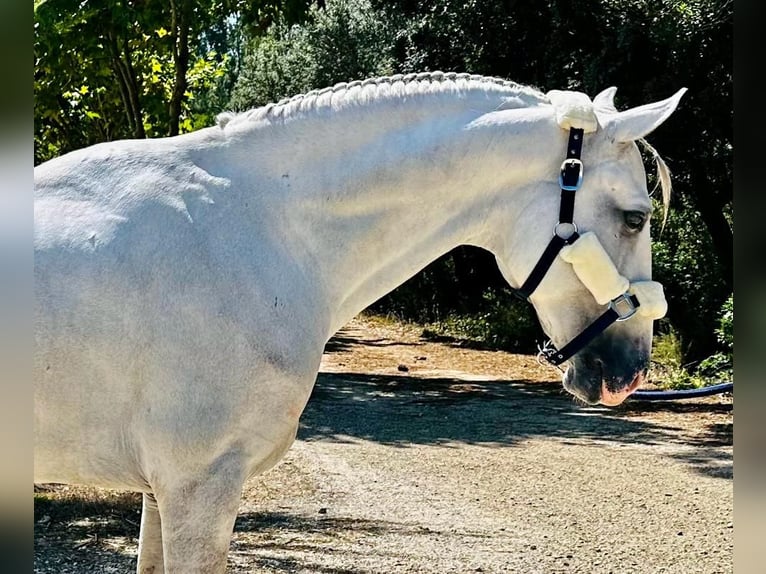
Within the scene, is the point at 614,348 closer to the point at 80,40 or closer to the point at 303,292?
the point at 303,292

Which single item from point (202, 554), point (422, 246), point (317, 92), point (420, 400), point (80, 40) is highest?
point (80, 40)

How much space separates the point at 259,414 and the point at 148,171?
728 millimetres

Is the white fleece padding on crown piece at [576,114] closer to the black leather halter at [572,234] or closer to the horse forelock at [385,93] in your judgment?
the black leather halter at [572,234]

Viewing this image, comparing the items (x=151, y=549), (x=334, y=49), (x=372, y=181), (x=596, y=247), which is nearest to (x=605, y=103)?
(x=596, y=247)

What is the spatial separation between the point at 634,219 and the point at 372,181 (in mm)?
748

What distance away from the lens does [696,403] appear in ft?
41.4

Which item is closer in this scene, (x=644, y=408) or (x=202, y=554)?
(x=202, y=554)

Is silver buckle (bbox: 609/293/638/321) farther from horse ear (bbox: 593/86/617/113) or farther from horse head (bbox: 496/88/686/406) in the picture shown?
horse ear (bbox: 593/86/617/113)

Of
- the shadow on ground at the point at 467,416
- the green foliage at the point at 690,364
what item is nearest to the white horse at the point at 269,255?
the shadow on ground at the point at 467,416

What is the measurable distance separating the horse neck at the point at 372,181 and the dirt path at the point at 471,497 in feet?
10.8

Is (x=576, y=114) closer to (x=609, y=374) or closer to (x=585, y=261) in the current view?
(x=585, y=261)

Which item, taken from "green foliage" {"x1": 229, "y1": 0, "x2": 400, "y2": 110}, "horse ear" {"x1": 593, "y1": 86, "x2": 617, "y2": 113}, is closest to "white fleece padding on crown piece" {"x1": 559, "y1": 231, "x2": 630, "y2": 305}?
"horse ear" {"x1": 593, "y1": 86, "x2": 617, "y2": 113}
